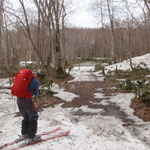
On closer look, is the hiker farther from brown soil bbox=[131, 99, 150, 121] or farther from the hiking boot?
brown soil bbox=[131, 99, 150, 121]

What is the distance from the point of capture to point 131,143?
3.76 meters

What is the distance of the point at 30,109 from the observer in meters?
3.61

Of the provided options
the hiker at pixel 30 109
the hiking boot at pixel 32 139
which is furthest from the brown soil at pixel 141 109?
the hiker at pixel 30 109

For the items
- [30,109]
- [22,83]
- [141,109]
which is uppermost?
[22,83]

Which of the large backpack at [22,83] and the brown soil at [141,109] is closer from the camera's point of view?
the large backpack at [22,83]

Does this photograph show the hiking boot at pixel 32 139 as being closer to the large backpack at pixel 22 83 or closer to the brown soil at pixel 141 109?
the large backpack at pixel 22 83

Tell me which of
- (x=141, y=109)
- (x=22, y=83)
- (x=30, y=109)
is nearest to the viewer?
(x=22, y=83)

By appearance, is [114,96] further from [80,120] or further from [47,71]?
[47,71]

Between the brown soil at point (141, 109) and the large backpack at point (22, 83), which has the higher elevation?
the large backpack at point (22, 83)

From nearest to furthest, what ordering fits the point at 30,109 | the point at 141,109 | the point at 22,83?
the point at 22,83 < the point at 30,109 < the point at 141,109

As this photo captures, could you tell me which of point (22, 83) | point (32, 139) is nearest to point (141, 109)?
point (32, 139)

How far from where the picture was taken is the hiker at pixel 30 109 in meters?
3.55

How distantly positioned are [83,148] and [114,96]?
5.32 meters

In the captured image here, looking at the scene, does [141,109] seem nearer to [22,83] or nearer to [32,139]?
[32,139]
